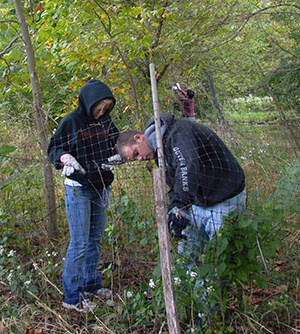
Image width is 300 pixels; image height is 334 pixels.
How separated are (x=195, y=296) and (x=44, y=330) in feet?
3.77

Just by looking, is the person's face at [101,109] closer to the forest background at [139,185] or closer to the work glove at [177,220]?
the forest background at [139,185]

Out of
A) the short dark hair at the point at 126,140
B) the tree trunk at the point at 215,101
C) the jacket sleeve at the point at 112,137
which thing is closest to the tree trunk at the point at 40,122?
the jacket sleeve at the point at 112,137

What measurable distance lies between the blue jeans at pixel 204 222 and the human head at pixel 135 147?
463 millimetres

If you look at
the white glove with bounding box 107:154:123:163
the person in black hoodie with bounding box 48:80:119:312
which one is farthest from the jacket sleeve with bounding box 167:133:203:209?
the person in black hoodie with bounding box 48:80:119:312

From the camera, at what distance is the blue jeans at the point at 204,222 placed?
3244 millimetres

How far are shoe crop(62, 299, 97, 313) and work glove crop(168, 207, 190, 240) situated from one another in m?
1.05

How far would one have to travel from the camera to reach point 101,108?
3.76 meters

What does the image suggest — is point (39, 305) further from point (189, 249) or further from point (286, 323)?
point (286, 323)

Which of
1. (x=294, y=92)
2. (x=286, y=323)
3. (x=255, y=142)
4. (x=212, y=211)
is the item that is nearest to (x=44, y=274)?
(x=212, y=211)

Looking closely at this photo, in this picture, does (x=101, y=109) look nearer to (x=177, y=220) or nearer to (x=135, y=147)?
(x=135, y=147)

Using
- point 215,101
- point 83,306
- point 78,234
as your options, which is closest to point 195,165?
point 78,234

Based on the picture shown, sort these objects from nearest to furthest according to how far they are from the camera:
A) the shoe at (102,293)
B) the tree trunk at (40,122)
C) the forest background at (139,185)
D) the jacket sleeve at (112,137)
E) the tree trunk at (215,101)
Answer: the forest background at (139,185)
the shoe at (102,293)
the jacket sleeve at (112,137)
the tree trunk at (40,122)
the tree trunk at (215,101)

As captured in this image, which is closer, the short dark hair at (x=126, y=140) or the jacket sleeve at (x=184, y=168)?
the jacket sleeve at (x=184, y=168)

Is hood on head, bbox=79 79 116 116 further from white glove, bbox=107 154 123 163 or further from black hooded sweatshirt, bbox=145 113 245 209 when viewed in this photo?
black hooded sweatshirt, bbox=145 113 245 209
